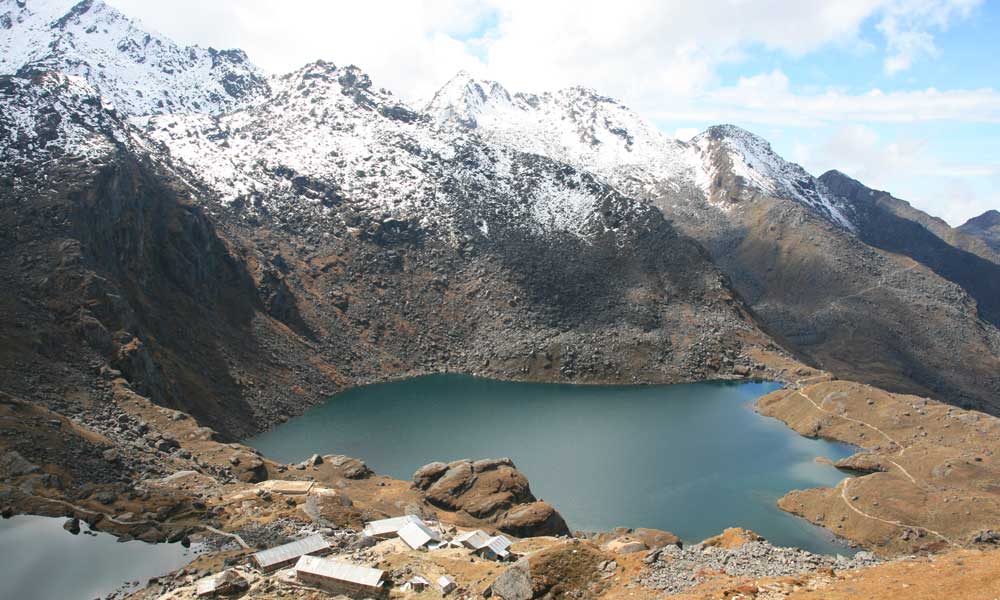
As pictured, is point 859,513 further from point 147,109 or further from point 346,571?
point 147,109

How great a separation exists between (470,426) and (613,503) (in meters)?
33.0

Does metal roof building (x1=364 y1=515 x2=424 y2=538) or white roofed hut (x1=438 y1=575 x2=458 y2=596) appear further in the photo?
metal roof building (x1=364 y1=515 x2=424 y2=538)

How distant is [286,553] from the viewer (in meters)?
32.4

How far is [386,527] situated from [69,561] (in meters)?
16.7

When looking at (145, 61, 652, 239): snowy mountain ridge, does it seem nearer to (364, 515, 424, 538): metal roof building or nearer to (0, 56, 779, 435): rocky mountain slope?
(0, 56, 779, 435): rocky mountain slope

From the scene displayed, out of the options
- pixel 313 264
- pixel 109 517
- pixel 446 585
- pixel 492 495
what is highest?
pixel 313 264

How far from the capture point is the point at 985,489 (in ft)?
217

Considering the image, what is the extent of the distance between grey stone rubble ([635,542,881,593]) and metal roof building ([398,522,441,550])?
12914 mm

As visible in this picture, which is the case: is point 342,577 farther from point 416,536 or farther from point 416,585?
point 416,536

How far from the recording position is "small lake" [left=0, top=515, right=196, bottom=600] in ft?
107

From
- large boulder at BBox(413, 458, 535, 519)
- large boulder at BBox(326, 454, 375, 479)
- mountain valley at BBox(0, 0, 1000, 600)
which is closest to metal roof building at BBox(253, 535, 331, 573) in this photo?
mountain valley at BBox(0, 0, 1000, 600)

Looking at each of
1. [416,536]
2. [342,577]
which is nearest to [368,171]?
[416,536]

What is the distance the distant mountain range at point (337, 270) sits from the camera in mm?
87750

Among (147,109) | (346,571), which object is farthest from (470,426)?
(147,109)
